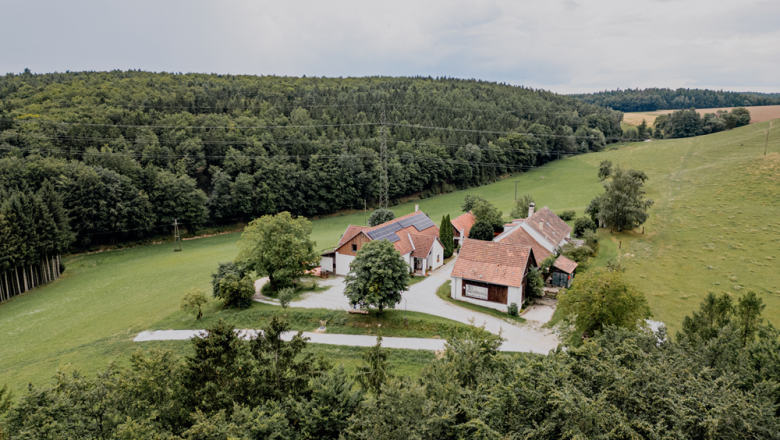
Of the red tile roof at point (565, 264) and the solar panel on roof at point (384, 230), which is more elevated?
the solar panel on roof at point (384, 230)

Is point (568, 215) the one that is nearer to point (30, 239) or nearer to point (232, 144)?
point (232, 144)

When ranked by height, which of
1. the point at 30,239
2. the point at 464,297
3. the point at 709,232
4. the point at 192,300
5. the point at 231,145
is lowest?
the point at 464,297

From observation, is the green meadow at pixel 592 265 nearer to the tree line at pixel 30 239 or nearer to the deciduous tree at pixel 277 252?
Result: the tree line at pixel 30 239

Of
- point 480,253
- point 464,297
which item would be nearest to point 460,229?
point 480,253

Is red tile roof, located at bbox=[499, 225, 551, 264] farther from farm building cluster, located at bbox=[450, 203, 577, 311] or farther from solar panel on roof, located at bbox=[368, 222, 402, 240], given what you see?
solar panel on roof, located at bbox=[368, 222, 402, 240]

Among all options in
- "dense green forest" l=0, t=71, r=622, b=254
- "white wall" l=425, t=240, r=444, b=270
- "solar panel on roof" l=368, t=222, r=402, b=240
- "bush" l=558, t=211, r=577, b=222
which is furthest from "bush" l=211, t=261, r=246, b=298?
"bush" l=558, t=211, r=577, b=222

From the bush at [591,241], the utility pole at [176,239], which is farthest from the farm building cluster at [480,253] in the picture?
the utility pole at [176,239]
